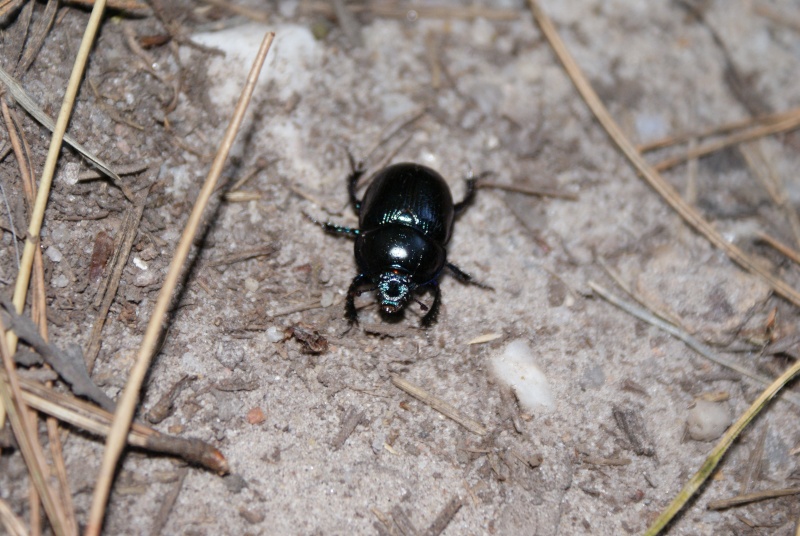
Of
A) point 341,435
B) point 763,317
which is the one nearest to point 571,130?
point 763,317

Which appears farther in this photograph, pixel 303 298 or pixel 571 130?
pixel 571 130

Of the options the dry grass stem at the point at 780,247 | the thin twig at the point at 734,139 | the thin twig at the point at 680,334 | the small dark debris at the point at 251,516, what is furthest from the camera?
the thin twig at the point at 734,139

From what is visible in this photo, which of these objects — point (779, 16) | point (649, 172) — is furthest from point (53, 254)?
point (779, 16)

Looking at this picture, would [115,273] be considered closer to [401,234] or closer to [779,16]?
[401,234]

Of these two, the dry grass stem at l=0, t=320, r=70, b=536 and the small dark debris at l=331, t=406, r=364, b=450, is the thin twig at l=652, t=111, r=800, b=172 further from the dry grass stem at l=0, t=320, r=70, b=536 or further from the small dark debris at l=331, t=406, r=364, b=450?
the dry grass stem at l=0, t=320, r=70, b=536

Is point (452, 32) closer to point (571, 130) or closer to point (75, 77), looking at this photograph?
point (571, 130)

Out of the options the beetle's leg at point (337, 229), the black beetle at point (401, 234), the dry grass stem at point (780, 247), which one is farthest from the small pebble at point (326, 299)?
the dry grass stem at point (780, 247)

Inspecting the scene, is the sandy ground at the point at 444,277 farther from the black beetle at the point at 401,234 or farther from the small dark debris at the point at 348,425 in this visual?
the black beetle at the point at 401,234
